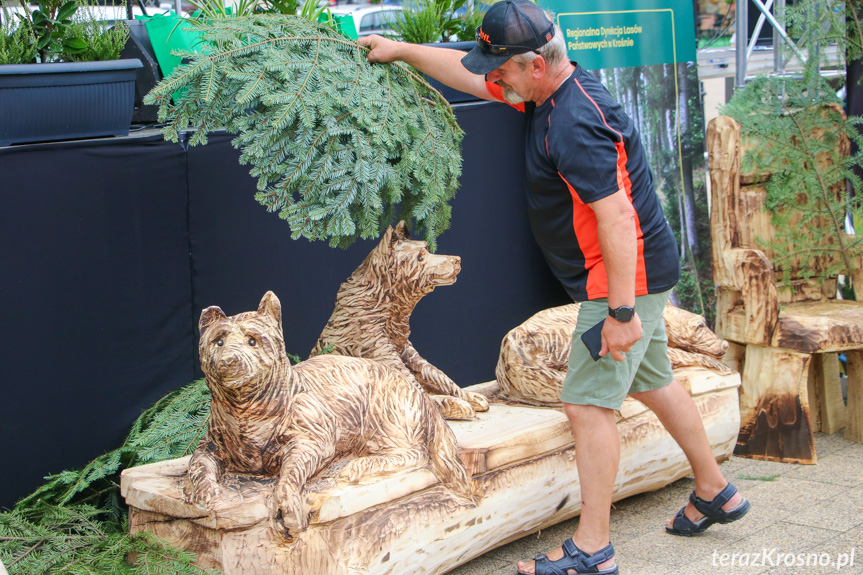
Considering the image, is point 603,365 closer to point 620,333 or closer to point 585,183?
point 620,333

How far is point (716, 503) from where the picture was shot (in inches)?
125

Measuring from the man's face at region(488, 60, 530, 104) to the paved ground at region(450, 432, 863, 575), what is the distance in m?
1.73

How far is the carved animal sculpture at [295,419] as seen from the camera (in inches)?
93.2

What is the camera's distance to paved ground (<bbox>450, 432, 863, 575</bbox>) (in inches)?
119

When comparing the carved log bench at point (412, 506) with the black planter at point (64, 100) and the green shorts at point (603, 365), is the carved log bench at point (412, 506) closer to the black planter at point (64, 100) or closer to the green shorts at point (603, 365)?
the green shorts at point (603, 365)

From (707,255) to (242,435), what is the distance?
3.74 m

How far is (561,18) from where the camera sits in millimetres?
4621

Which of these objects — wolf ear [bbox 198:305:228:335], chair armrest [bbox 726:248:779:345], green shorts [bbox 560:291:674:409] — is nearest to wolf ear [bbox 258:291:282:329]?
wolf ear [bbox 198:305:228:335]

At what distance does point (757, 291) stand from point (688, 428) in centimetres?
133

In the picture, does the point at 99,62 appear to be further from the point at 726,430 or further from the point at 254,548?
the point at 726,430

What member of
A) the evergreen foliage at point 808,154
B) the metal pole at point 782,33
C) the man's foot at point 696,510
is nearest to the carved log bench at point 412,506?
the man's foot at point 696,510

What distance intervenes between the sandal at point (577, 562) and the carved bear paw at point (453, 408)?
0.65m

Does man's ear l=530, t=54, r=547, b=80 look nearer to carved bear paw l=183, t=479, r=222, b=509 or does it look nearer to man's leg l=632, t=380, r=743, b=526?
man's leg l=632, t=380, r=743, b=526

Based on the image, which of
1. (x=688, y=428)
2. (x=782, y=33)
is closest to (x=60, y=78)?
(x=688, y=428)
